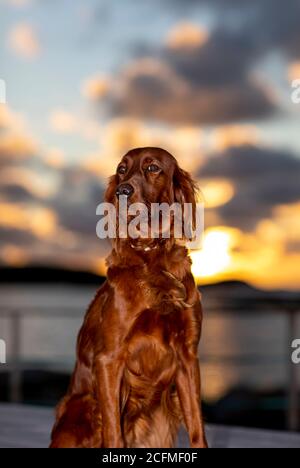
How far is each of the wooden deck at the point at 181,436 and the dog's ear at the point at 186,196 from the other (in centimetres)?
142

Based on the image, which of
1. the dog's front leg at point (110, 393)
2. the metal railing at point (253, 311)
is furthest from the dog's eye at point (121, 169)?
the metal railing at point (253, 311)

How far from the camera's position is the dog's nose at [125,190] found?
2570mm

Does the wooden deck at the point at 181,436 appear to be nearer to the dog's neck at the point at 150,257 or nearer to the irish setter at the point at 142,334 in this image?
the irish setter at the point at 142,334

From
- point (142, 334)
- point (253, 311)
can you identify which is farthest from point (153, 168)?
point (253, 311)

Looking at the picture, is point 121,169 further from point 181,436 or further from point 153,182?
point 181,436

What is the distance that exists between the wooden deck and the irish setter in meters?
1.08

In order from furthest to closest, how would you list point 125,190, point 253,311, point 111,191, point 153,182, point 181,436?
point 253,311 → point 181,436 → point 111,191 → point 153,182 → point 125,190

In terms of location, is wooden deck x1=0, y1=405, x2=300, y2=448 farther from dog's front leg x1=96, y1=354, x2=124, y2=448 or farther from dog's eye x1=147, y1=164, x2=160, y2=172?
dog's eye x1=147, y1=164, x2=160, y2=172

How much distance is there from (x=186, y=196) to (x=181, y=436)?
1.91 metres

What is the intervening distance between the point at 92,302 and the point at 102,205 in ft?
1.20

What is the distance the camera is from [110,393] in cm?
259

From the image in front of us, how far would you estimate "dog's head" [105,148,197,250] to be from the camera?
8.55 feet

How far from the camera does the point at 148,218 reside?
2635 mm
